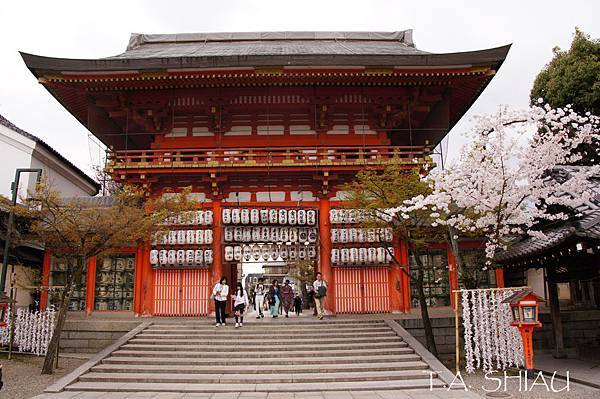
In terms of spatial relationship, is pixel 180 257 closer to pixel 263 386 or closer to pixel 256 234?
pixel 256 234

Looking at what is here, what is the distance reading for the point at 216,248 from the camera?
54.4 ft

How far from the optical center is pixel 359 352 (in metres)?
12.4

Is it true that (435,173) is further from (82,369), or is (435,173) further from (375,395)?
(82,369)

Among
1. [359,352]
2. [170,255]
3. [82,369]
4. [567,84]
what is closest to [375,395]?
[359,352]

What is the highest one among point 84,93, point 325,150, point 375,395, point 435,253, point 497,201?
point 84,93

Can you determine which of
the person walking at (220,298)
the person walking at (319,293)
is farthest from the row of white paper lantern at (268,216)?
the person walking at (220,298)

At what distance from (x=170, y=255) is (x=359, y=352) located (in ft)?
25.0

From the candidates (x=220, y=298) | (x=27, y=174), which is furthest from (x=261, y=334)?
(x=27, y=174)

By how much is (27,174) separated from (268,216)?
13.4 metres

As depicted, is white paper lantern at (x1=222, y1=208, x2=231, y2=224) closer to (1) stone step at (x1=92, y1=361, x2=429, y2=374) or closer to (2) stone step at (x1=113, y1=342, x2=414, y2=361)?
(2) stone step at (x1=113, y1=342, x2=414, y2=361)

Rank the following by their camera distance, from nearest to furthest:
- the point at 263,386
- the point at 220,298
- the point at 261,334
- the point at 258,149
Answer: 1. the point at 263,386
2. the point at 261,334
3. the point at 220,298
4. the point at 258,149

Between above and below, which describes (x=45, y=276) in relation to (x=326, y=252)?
below

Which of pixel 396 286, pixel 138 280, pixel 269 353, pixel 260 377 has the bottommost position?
pixel 260 377

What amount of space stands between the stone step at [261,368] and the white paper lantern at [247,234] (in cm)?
535
